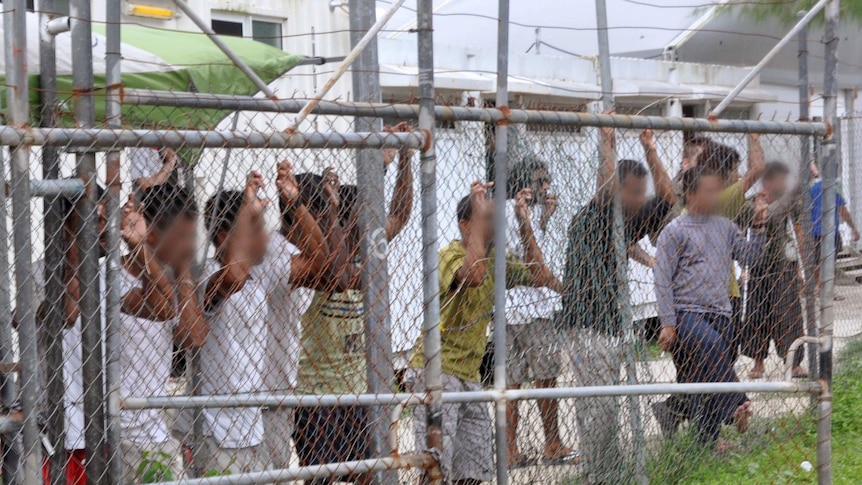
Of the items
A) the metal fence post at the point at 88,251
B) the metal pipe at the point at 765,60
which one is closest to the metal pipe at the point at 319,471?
the metal fence post at the point at 88,251

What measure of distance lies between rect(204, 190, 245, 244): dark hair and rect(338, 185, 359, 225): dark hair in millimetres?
450

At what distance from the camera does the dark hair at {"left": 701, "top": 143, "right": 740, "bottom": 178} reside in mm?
5047

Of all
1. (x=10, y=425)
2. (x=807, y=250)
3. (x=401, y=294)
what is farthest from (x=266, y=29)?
(x=10, y=425)

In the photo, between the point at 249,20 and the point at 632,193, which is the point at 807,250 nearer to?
the point at 632,193

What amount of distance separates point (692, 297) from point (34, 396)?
3654 mm

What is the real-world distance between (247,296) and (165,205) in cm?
69

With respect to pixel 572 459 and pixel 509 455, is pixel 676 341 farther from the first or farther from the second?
pixel 509 455

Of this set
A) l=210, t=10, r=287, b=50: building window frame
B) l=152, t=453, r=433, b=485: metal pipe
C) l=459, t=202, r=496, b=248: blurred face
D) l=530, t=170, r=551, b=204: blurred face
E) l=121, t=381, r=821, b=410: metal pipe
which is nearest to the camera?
l=152, t=453, r=433, b=485: metal pipe

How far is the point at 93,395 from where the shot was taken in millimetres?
3277

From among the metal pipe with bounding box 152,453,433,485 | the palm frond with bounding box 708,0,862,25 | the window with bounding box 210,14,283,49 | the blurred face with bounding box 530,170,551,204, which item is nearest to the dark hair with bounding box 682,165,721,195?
the blurred face with bounding box 530,170,551,204

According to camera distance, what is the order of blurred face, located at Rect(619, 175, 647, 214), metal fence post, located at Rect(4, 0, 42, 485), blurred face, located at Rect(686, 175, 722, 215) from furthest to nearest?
1. blurred face, located at Rect(686, 175, 722, 215)
2. blurred face, located at Rect(619, 175, 647, 214)
3. metal fence post, located at Rect(4, 0, 42, 485)

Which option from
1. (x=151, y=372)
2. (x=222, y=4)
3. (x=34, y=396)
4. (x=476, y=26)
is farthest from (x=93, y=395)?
(x=476, y=26)

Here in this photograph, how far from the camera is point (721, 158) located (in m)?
5.11

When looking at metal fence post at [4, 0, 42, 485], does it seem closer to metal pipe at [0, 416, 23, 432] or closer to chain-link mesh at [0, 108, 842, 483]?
metal pipe at [0, 416, 23, 432]
